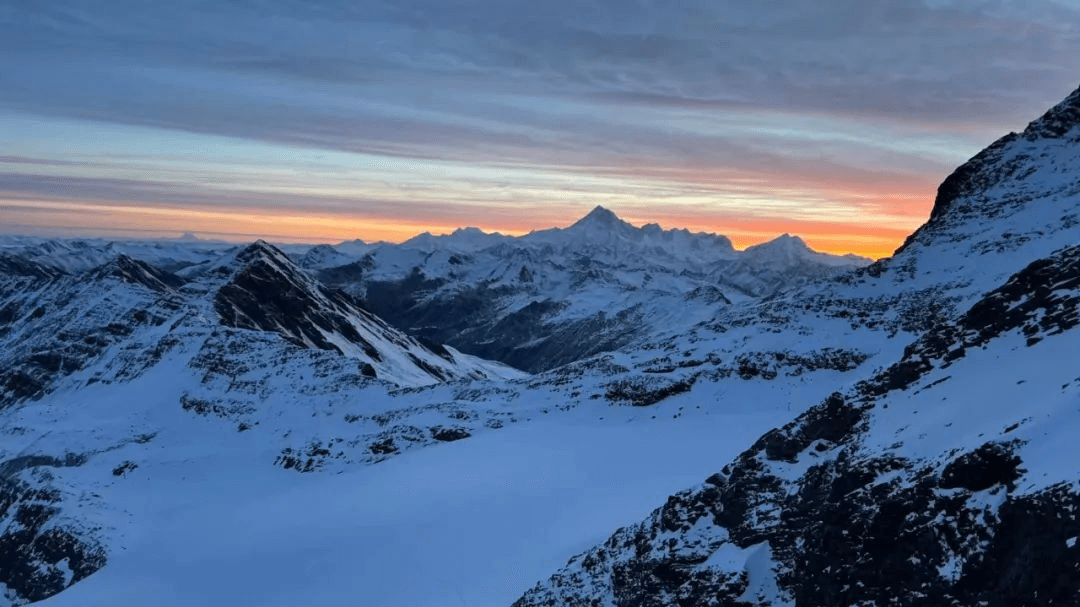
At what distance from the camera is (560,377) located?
8188 cm

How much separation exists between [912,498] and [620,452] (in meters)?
35.8

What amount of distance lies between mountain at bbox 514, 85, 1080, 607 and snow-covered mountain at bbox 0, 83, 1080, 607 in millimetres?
73

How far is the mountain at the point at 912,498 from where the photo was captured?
19.1 meters

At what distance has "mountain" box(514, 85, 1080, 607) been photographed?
19078 mm

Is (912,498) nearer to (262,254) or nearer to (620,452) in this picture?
(620,452)

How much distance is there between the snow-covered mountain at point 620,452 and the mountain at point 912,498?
73mm

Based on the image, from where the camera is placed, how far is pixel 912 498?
21.6m

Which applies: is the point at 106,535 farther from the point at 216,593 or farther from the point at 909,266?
the point at 909,266

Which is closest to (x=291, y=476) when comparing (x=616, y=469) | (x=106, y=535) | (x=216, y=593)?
(x=106, y=535)

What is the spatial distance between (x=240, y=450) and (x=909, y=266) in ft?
196

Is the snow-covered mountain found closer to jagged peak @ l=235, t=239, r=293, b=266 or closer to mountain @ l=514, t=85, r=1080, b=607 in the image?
mountain @ l=514, t=85, r=1080, b=607

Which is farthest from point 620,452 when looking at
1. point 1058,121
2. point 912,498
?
point 1058,121

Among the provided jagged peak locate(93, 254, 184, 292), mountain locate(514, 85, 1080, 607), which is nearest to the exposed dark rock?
mountain locate(514, 85, 1080, 607)

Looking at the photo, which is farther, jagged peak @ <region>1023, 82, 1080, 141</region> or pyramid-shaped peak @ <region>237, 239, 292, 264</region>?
pyramid-shaped peak @ <region>237, 239, 292, 264</region>
